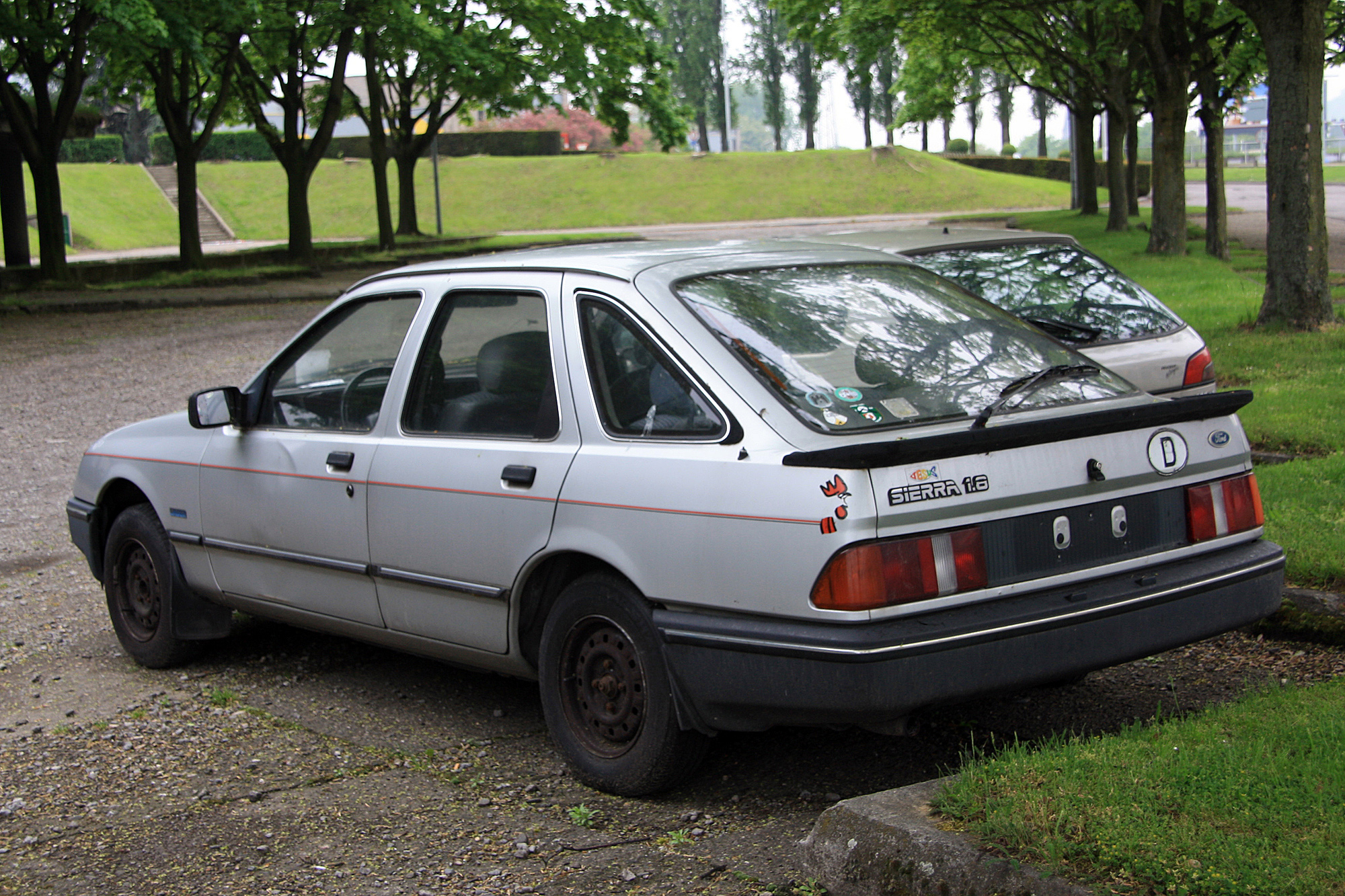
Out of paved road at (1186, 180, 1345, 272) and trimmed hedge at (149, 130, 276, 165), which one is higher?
trimmed hedge at (149, 130, 276, 165)

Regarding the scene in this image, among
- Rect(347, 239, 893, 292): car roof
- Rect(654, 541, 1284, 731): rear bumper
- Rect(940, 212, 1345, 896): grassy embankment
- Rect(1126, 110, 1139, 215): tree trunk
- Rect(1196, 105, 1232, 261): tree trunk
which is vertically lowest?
Rect(940, 212, 1345, 896): grassy embankment

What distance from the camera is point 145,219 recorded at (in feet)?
174

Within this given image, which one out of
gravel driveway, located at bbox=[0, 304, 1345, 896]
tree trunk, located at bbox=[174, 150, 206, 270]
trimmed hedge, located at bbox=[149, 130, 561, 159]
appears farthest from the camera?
trimmed hedge, located at bbox=[149, 130, 561, 159]

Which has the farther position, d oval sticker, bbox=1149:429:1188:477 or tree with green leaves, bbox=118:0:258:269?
tree with green leaves, bbox=118:0:258:269

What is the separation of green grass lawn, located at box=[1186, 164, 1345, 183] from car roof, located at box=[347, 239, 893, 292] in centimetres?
6312

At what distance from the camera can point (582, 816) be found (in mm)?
3904

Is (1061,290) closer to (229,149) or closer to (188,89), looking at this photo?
(188,89)

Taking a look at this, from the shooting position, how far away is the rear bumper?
11.1 ft

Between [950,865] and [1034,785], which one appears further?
[1034,785]

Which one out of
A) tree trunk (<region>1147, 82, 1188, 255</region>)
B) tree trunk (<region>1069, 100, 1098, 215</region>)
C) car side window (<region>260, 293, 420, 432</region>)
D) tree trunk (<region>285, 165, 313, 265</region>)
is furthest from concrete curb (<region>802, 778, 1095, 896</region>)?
tree trunk (<region>1069, 100, 1098, 215</region>)

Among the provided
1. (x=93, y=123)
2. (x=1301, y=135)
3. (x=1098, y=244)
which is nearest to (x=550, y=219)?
(x=93, y=123)

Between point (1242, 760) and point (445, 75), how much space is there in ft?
113

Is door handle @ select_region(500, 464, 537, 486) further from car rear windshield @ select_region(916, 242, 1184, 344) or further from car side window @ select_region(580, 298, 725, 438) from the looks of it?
car rear windshield @ select_region(916, 242, 1184, 344)

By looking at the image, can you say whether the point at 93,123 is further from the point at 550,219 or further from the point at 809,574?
the point at 809,574
